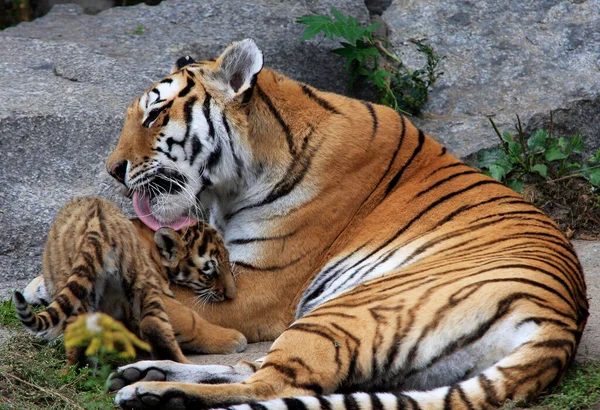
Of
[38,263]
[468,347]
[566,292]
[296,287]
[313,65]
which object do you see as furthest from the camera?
[313,65]

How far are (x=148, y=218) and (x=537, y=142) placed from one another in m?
2.88

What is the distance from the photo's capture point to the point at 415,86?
23.1ft

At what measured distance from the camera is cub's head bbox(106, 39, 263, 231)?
4.41 metres

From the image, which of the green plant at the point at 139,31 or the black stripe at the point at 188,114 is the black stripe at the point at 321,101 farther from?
the green plant at the point at 139,31

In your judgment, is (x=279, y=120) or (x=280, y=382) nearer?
(x=280, y=382)

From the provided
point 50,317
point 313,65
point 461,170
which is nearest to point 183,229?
point 50,317

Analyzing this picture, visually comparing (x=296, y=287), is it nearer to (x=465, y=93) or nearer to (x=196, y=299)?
(x=196, y=299)

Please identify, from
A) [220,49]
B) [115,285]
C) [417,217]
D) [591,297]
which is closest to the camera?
[115,285]

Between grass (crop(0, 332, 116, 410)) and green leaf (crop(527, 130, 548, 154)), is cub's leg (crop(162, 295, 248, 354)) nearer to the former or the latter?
grass (crop(0, 332, 116, 410))

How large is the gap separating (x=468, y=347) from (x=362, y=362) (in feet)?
1.24

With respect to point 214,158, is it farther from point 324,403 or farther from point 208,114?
point 324,403

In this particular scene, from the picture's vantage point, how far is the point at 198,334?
4156 mm

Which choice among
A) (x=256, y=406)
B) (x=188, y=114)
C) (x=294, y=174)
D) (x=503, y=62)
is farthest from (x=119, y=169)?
(x=503, y=62)

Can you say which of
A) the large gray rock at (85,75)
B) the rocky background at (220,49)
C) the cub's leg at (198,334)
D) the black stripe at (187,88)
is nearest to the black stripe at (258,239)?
the cub's leg at (198,334)
